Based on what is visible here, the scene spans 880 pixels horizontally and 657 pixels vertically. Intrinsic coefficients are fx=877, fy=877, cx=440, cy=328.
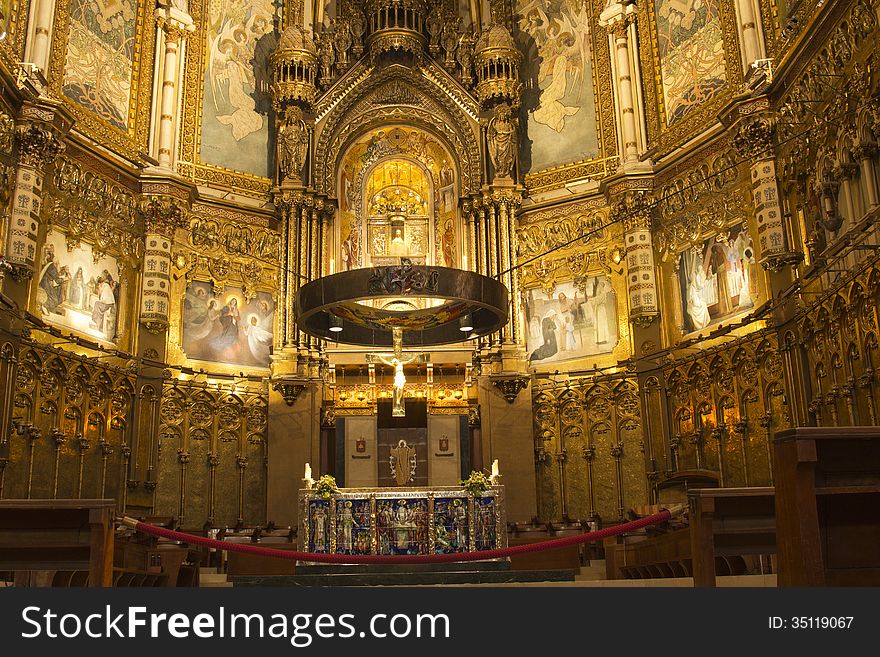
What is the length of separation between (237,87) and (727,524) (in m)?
18.7

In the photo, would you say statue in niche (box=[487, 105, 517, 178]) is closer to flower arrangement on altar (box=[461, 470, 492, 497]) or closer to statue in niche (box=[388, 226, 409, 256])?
statue in niche (box=[388, 226, 409, 256])

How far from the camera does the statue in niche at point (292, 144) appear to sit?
22.5 meters

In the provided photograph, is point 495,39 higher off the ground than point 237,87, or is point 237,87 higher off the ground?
point 495,39

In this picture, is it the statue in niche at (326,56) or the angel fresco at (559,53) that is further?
the statue in niche at (326,56)

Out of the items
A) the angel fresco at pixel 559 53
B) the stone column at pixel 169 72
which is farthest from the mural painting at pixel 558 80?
the stone column at pixel 169 72

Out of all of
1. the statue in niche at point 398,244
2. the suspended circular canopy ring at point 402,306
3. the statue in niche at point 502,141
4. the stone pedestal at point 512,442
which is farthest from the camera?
the statue in niche at point 398,244

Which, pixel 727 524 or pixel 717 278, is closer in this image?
pixel 727 524

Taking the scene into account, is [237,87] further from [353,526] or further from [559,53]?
[353,526]

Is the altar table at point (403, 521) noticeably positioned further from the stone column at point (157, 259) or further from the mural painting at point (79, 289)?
the stone column at point (157, 259)

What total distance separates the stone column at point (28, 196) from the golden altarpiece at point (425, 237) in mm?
58

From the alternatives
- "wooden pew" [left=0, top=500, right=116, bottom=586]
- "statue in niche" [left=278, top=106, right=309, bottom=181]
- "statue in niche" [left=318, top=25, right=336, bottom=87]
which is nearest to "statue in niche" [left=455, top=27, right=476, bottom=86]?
"statue in niche" [left=318, top=25, right=336, bottom=87]

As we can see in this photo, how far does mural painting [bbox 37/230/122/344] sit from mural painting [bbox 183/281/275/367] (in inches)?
77.9

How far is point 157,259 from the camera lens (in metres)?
20.2

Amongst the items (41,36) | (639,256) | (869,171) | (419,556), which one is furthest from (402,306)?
(419,556)
